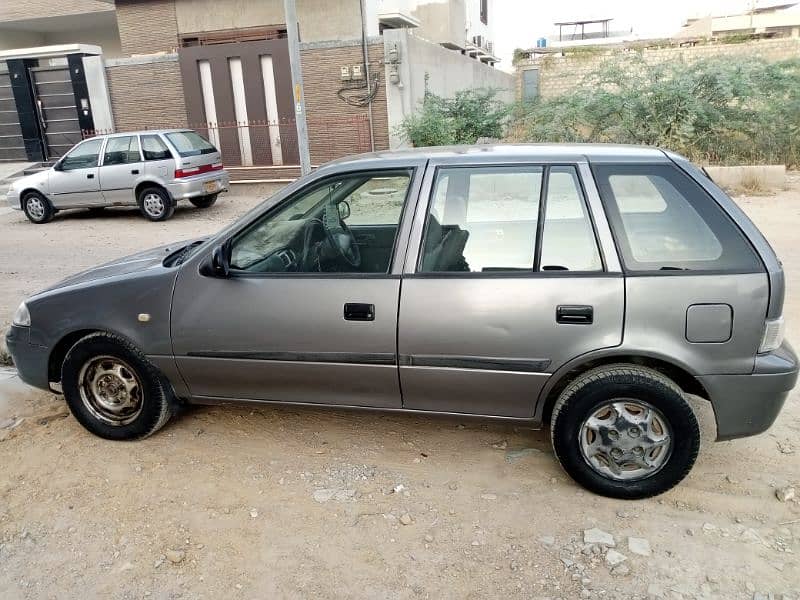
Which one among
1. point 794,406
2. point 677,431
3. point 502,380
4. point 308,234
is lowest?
point 794,406

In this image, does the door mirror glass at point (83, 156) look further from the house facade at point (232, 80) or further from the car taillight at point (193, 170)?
the house facade at point (232, 80)

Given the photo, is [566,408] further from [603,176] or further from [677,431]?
[603,176]

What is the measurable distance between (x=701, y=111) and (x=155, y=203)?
11.0m

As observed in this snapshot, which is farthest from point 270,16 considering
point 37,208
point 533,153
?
point 533,153

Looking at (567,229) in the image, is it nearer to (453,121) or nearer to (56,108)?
(453,121)

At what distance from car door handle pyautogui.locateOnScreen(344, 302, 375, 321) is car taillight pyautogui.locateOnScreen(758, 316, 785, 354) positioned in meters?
1.84

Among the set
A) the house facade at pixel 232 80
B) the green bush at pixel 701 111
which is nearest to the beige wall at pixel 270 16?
the house facade at pixel 232 80

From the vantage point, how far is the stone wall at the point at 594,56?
24094mm

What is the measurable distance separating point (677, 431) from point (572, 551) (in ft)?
2.51

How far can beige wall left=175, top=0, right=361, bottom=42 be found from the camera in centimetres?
1755

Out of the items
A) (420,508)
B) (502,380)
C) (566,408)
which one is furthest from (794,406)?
(420,508)

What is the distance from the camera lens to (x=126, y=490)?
3514mm

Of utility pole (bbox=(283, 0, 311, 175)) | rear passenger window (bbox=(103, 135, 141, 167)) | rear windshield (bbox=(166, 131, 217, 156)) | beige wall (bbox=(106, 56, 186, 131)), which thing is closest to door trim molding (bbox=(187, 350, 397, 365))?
utility pole (bbox=(283, 0, 311, 175))

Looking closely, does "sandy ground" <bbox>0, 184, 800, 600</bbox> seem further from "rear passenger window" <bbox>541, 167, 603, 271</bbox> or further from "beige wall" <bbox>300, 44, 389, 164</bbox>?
"beige wall" <bbox>300, 44, 389, 164</bbox>
